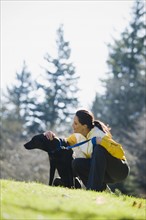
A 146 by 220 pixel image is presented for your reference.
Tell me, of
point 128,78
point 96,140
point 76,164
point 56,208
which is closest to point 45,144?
point 76,164

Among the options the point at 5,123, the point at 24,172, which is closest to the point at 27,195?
the point at 24,172

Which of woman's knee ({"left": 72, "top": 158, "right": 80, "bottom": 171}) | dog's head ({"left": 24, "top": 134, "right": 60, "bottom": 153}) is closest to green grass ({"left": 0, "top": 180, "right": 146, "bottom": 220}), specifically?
woman's knee ({"left": 72, "top": 158, "right": 80, "bottom": 171})

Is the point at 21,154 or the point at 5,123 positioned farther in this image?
the point at 5,123

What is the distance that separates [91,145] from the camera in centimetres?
624

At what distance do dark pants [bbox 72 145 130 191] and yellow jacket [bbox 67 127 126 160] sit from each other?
0.26 ft

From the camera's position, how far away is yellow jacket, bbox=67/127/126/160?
19.0 ft

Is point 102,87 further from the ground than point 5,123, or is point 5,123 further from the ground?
point 102,87

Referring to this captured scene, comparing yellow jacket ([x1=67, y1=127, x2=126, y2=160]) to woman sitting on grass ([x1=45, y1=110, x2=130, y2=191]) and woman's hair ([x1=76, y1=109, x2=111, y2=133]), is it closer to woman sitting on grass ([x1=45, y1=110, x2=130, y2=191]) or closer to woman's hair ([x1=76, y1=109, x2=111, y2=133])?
woman sitting on grass ([x1=45, y1=110, x2=130, y2=191])

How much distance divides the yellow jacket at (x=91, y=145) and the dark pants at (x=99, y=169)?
8 cm

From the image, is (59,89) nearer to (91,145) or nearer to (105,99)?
(105,99)

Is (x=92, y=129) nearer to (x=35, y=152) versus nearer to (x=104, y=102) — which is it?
(x=35, y=152)

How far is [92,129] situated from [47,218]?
123 inches

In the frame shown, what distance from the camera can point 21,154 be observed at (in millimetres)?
36656

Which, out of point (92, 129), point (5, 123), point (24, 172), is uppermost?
point (92, 129)
